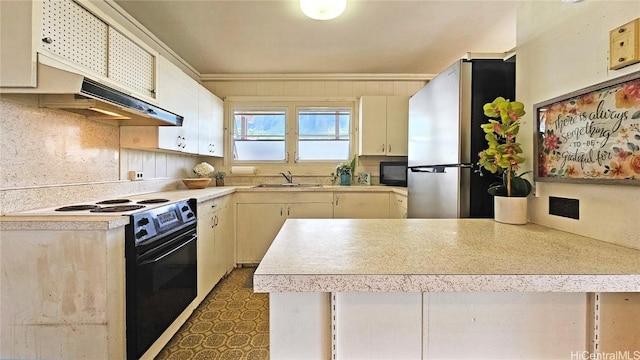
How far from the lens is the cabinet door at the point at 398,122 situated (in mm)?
3555

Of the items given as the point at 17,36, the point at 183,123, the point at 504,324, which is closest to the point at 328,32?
the point at 183,123

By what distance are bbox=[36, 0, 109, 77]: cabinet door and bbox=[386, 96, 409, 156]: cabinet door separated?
2839 millimetres

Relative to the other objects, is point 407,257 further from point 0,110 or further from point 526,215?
point 0,110

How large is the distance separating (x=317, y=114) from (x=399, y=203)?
168 centimetres

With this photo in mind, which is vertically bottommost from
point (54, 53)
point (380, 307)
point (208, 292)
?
point (208, 292)

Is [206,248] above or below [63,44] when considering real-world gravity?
below

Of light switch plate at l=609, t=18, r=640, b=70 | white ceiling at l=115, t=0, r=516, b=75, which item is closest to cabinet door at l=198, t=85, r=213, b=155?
white ceiling at l=115, t=0, r=516, b=75

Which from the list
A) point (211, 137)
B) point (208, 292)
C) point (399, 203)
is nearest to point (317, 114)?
point (211, 137)

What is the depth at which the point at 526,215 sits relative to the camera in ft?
4.16

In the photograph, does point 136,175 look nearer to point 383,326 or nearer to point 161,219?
point 161,219

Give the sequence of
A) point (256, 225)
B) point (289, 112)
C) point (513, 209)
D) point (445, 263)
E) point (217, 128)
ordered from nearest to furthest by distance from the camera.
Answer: point (445, 263), point (513, 209), point (256, 225), point (217, 128), point (289, 112)

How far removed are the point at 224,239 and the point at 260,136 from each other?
5.00 feet

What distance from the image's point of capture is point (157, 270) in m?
1.66

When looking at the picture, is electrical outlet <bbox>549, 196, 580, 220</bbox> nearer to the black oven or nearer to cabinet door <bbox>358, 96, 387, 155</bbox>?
the black oven
